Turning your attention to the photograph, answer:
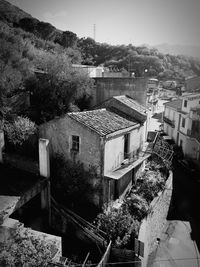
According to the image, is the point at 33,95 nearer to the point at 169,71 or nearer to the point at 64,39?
the point at 64,39

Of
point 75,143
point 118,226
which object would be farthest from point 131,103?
point 118,226

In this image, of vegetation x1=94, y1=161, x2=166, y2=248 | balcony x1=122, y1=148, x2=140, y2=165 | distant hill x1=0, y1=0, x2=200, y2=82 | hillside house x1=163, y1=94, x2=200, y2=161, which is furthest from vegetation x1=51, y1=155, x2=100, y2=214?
hillside house x1=163, y1=94, x2=200, y2=161

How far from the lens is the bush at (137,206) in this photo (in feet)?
46.6

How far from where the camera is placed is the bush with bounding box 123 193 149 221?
1420 cm

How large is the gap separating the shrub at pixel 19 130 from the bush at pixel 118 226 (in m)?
7.99

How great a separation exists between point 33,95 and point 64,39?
30.6 meters

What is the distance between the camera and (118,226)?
12625 mm

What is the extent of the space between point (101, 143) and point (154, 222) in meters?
7.96

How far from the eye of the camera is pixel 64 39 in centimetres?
4531

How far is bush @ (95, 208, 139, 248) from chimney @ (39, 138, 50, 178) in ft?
15.3

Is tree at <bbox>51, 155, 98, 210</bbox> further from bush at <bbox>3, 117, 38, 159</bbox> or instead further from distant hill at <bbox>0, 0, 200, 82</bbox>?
distant hill at <bbox>0, 0, 200, 82</bbox>

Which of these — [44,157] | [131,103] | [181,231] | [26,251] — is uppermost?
[131,103]

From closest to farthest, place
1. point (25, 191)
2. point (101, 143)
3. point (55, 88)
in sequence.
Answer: point (25, 191)
point (101, 143)
point (55, 88)

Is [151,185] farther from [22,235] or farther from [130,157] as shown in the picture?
[22,235]
